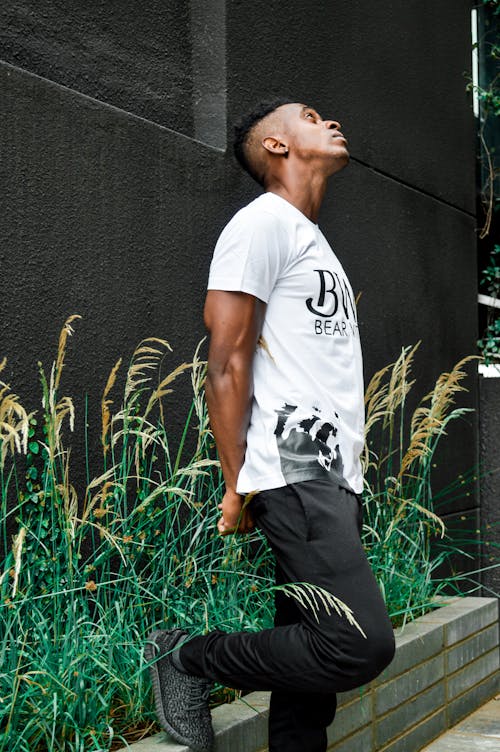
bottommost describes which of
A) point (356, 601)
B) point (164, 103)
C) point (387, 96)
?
point (356, 601)

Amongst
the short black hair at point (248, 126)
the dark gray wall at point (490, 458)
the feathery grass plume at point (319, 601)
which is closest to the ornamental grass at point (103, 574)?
the feathery grass plume at point (319, 601)

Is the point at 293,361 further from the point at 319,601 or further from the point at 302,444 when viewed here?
the point at 319,601

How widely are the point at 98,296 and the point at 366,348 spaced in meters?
2.16

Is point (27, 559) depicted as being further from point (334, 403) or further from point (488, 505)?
point (488, 505)

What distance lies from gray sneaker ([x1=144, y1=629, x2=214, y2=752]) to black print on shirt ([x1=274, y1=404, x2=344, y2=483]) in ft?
2.13

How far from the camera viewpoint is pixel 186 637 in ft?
9.56

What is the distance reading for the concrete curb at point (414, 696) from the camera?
299 cm

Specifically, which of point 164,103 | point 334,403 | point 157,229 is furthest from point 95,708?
point 164,103

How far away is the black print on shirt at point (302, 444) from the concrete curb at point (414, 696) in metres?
0.78

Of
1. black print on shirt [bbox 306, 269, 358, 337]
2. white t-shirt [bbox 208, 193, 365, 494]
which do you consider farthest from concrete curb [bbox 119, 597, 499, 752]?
black print on shirt [bbox 306, 269, 358, 337]

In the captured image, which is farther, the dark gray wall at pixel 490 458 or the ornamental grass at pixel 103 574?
the dark gray wall at pixel 490 458

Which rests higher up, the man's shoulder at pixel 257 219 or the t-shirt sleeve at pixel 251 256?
the man's shoulder at pixel 257 219

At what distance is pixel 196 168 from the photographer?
421 centimetres

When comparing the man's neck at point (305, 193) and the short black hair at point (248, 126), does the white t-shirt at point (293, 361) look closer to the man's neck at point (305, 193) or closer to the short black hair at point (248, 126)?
the man's neck at point (305, 193)
